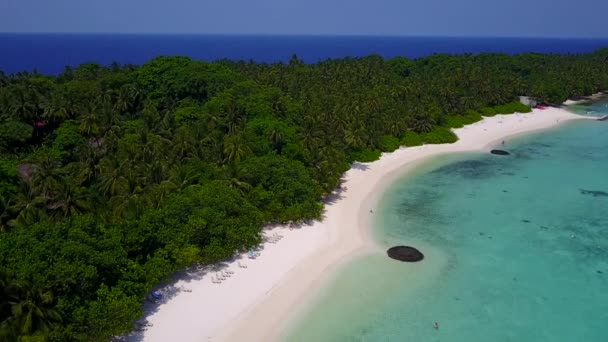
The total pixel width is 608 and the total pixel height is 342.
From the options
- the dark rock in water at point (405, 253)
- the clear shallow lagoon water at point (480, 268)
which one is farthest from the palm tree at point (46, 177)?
the dark rock in water at point (405, 253)

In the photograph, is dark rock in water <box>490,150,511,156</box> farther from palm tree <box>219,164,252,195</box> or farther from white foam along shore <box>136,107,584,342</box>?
palm tree <box>219,164,252,195</box>

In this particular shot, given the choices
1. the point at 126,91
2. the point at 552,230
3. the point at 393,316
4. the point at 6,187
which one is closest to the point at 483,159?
the point at 552,230

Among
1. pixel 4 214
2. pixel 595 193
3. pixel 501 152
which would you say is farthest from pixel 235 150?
pixel 501 152

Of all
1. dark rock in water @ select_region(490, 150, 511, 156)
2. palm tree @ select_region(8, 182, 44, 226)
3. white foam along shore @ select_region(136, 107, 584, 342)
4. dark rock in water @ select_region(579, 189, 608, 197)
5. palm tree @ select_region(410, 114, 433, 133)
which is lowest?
dark rock in water @ select_region(579, 189, 608, 197)

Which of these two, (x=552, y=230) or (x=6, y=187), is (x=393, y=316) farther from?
(x=6, y=187)

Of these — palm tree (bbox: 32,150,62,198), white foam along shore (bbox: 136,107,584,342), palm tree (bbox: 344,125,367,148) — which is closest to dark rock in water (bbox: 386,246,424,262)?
white foam along shore (bbox: 136,107,584,342)
